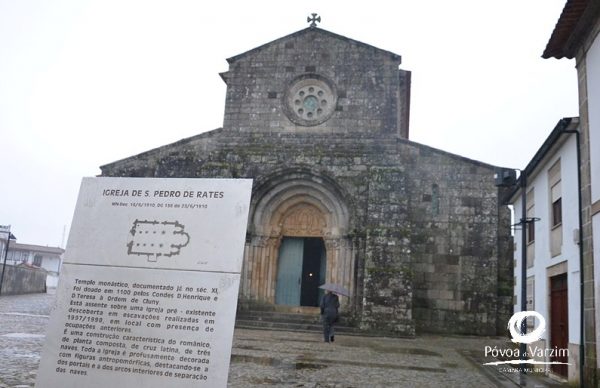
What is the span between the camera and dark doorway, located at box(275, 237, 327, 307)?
18.2 meters

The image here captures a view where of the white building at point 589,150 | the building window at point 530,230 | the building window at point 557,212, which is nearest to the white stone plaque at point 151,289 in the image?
the white building at point 589,150

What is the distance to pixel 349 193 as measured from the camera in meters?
17.1

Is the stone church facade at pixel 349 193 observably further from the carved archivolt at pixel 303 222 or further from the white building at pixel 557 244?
the white building at pixel 557 244

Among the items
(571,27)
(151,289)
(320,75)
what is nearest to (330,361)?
(151,289)

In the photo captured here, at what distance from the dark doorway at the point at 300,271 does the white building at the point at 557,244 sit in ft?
26.3

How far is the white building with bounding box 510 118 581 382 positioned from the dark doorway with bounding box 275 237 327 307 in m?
8.02

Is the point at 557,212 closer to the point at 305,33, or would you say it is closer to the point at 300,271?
the point at 300,271

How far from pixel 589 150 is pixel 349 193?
939 cm

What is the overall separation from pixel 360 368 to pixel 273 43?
13088 millimetres

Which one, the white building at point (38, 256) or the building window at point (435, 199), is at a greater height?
the building window at point (435, 199)

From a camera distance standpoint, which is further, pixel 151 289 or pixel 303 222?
pixel 303 222

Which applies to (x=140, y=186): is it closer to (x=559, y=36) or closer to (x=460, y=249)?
(x=559, y=36)

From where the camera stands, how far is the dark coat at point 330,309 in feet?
44.7

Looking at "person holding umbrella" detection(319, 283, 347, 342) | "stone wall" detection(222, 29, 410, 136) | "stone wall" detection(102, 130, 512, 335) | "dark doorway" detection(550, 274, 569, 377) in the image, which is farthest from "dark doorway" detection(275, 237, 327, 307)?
"dark doorway" detection(550, 274, 569, 377)
